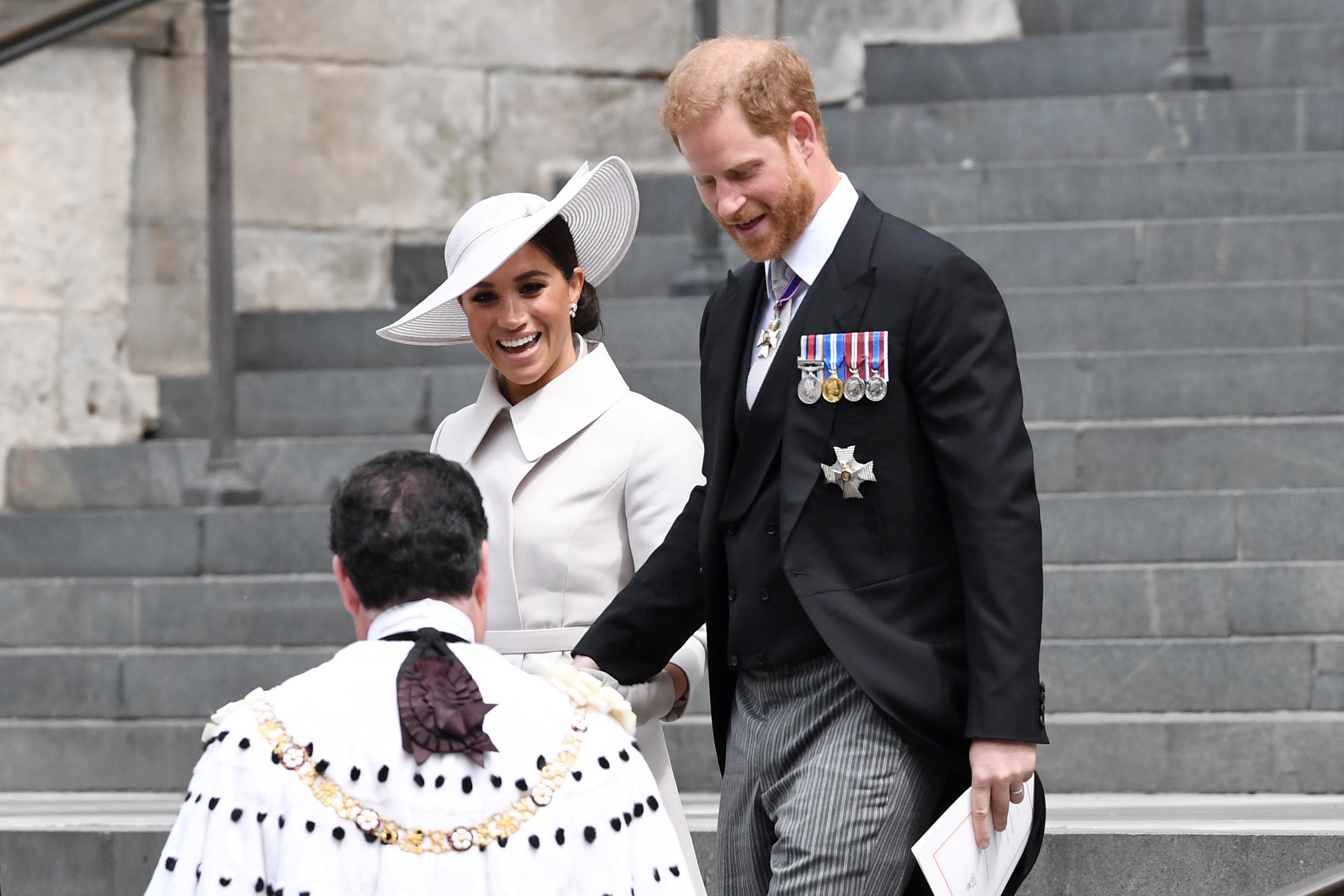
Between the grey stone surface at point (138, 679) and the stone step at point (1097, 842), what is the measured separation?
0.39m

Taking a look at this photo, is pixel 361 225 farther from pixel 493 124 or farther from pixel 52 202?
pixel 52 202

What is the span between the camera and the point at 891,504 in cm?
270

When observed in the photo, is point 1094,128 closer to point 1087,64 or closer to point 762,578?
point 1087,64

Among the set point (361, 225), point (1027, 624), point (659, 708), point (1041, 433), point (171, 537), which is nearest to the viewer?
point (1027, 624)

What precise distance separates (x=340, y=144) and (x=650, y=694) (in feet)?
17.9

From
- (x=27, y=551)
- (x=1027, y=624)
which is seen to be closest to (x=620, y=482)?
(x=1027, y=624)

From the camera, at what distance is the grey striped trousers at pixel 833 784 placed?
2.65 metres

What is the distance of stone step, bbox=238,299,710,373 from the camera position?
624 centimetres

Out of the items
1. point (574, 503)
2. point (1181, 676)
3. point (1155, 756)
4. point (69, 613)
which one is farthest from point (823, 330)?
point (69, 613)

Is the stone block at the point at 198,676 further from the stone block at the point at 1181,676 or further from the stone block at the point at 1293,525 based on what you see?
the stone block at the point at 1293,525

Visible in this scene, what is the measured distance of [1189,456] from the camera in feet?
17.6

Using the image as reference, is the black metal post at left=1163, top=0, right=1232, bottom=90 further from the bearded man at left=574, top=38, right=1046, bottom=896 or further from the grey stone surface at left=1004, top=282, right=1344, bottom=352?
the bearded man at left=574, top=38, right=1046, bottom=896

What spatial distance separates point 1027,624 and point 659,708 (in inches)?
27.8

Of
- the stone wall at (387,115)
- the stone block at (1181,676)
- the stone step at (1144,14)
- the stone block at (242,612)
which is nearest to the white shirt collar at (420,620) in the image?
the stone block at (1181,676)
